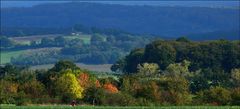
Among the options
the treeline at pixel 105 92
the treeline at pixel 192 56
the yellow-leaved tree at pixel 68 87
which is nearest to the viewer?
the treeline at pixel 105 92

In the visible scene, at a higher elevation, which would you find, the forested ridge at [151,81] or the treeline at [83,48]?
the treeline at [83,48]

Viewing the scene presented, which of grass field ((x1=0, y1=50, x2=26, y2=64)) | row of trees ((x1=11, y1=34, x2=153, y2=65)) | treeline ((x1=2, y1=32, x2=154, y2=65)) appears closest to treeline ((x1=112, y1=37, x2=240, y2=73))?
row of trees ((x1=11, y1=34, x2=153, y2=65))

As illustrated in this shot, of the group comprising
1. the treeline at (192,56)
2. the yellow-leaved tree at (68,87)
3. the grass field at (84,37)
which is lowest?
the yellow-leaved tree at (68,87)

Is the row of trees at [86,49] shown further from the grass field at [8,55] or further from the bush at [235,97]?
the bush at [235,97]

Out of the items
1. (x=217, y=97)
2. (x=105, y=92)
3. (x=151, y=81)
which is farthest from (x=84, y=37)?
(x=105, y=92)

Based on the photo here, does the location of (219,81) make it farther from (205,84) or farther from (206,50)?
(206,50)

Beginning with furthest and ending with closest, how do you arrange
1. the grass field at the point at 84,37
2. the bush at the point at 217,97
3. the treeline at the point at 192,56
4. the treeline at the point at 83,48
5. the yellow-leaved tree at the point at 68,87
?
1. the grass field at the point at 84,37
2. the treeline at the point at 83,48
3. the treeline at the point at 192,56
4. the yellow-leaved tree at the point at 68,87
5. the bush at the point at 217,97

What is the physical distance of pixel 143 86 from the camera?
5056cm

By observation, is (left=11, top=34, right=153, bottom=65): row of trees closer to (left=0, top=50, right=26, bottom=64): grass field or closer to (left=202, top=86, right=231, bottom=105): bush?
(left=0, top=50, right=26, bottom=64): grass field

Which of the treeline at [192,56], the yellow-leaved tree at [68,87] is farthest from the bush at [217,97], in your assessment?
the treeline at [192,56]

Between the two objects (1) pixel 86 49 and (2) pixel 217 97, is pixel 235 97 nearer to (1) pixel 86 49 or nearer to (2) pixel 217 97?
(2) pixel 217 97

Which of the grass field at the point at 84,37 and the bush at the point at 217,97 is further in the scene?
the grass field at the point at 84,37

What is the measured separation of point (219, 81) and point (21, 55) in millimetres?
69923

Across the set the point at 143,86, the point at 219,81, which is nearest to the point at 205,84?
the point at 219,81
